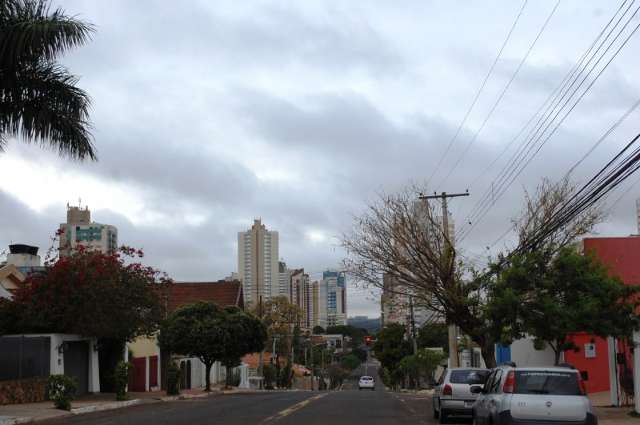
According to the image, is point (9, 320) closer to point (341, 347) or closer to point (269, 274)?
point (269, 274)

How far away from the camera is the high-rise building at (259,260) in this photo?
91.6m

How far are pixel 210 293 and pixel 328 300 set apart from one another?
70648 millimetres

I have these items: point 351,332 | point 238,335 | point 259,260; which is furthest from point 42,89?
point 351,332

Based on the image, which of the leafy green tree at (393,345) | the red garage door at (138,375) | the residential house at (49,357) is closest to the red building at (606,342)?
the residential house at (49,357)

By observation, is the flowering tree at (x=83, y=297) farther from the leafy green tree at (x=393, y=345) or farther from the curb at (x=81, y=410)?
the leafy green tree at (x=393, y=345)

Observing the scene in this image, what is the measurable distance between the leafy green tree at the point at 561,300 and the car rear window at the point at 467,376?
8.47 ft

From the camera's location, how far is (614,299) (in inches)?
901

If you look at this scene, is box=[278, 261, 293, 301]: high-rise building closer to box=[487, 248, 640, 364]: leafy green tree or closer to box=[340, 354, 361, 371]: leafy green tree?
box=[340, 354, 361, 371]: leafy green tree

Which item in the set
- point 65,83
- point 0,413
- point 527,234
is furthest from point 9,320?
point 527,234

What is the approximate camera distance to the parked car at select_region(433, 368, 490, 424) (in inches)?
842

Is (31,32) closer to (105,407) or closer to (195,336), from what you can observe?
(105,407)

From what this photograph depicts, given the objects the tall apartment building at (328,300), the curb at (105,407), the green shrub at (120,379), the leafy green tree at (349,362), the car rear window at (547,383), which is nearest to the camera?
the car rear window at (547,383)

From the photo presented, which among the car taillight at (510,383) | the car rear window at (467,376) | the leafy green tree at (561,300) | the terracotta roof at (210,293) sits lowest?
the car rear window at (467,376)

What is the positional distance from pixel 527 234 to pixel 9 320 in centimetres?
2212
